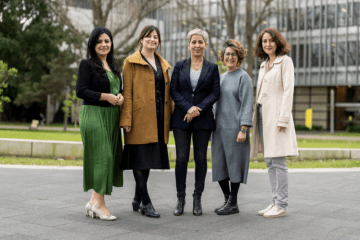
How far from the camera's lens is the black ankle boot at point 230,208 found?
16.3ft

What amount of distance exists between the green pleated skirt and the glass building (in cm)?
3146

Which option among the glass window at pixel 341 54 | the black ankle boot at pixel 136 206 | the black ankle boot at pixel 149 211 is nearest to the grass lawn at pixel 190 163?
the black ankle boot at pixel 136 206

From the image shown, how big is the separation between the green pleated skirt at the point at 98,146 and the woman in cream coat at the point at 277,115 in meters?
1.74

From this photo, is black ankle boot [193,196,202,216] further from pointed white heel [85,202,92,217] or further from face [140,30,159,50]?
face [140,30,159,50]

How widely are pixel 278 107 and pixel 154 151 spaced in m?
1.51

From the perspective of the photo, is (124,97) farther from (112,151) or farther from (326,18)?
(326,18)

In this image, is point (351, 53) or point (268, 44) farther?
point (351, 53)

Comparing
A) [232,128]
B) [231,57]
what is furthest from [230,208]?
[231,57]

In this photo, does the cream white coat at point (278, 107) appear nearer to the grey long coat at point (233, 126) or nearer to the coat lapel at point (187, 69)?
the grey long coat at point (233, 126)

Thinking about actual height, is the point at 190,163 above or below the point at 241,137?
below

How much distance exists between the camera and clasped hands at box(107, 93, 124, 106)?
469 centimetres

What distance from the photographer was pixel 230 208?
198 inches

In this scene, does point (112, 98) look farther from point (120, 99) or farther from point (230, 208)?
point (230, 208)

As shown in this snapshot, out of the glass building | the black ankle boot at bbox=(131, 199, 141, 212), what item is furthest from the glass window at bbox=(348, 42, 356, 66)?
the black ankle boot at bbox=(131, 199, 141, 212)
